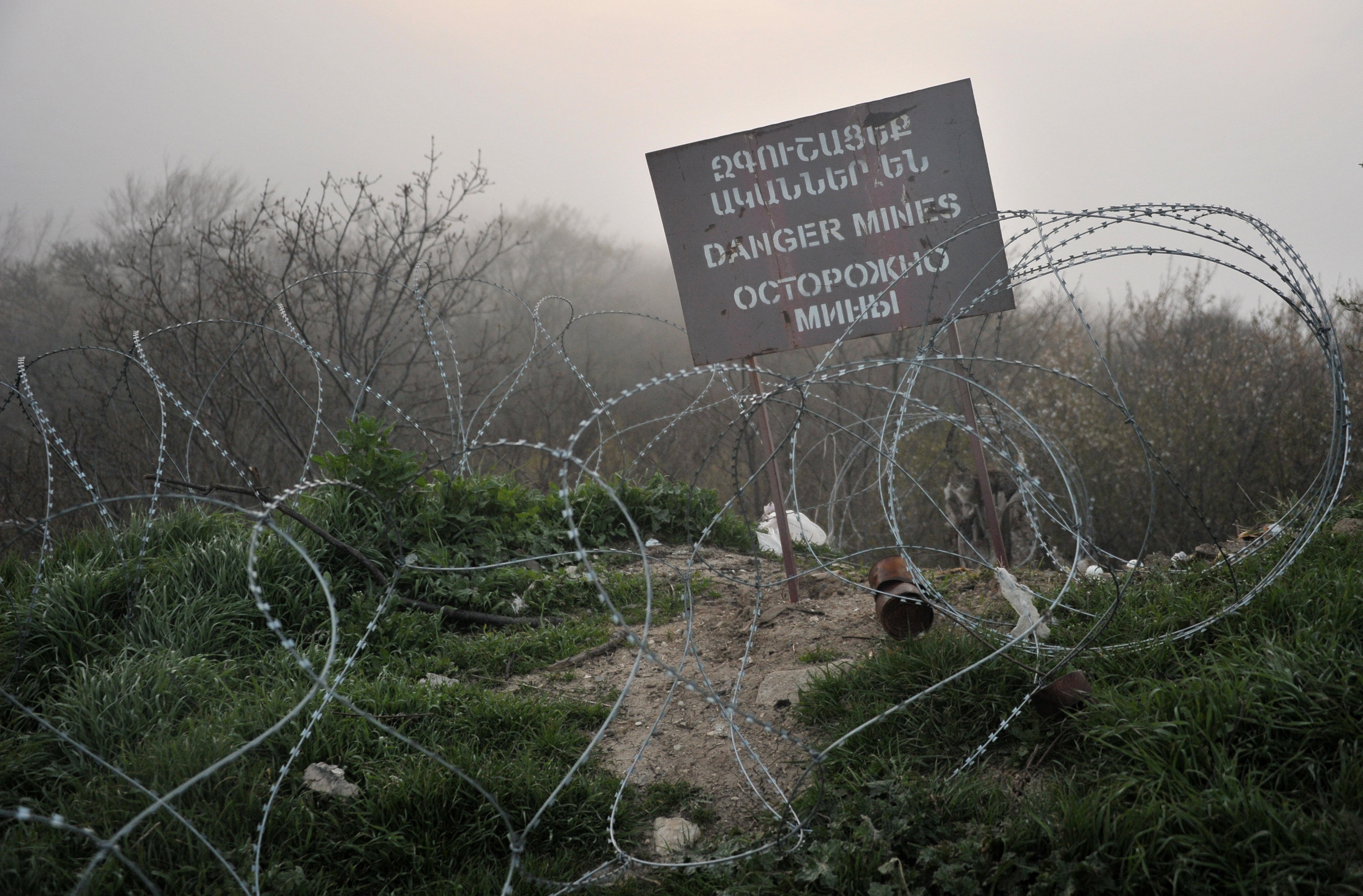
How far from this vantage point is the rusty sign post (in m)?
4.38

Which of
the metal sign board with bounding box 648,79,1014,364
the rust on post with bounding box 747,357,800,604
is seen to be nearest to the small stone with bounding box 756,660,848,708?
the rust on post with bounding box 747,357,800,604

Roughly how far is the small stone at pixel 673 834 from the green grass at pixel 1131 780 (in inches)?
5.7

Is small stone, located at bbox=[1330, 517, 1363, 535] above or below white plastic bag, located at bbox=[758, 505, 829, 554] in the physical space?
above

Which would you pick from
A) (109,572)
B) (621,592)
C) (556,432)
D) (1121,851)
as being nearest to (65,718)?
(109,572)

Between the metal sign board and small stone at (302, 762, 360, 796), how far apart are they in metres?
2.81

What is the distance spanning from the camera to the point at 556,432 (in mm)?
13398

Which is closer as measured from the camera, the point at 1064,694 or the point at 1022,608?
the point at 1064,694

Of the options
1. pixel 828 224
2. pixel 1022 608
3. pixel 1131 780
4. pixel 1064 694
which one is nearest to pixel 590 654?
pixel 1022 608

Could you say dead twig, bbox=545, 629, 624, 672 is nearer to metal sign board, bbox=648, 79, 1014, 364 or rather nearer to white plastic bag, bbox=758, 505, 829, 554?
metal sign board, bbox=648, 79, 1014, 364

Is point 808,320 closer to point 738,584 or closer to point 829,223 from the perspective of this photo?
point 829,223

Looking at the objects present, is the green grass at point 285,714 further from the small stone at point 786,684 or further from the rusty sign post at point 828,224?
the rusty sign post at point 828,224

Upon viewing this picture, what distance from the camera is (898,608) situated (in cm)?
341

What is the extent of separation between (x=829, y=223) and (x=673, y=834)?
10.8 ft

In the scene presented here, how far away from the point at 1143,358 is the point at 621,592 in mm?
9364
